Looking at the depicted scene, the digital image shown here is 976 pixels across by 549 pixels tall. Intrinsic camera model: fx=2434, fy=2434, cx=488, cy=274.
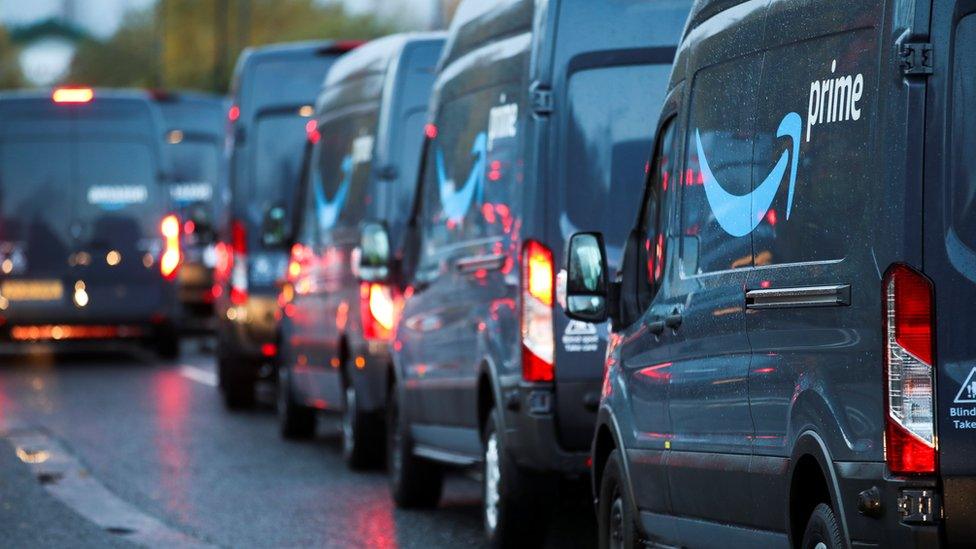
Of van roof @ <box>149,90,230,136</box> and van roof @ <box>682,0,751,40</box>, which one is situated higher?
van roof @ <box>149,90,230,136</box>

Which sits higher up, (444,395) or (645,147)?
(645,147)

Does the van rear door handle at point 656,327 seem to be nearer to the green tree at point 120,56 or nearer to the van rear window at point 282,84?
the van rear window at point 282,84

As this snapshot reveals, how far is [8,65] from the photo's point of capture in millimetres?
147750

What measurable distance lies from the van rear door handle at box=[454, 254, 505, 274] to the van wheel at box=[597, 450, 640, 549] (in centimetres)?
180

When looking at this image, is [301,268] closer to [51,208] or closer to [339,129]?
[339,129]

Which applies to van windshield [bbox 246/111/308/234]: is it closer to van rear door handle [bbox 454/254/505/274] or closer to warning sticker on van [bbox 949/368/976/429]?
van rear door handle [bbox 454/254/505/274]

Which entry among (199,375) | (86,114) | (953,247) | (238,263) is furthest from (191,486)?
(86,114)

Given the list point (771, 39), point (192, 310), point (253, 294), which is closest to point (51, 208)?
point (253, 294)

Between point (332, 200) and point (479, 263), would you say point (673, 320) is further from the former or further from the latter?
point (332, 200)

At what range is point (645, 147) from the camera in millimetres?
10203

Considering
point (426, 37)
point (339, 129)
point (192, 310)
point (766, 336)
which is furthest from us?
point (192, 310)

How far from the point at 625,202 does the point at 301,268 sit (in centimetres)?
724

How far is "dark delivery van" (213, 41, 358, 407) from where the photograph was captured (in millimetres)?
19844

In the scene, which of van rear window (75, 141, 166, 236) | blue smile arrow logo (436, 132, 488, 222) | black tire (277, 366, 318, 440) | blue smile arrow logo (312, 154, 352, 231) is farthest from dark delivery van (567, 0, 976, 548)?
van rear window (75, 141, 166, 236)
